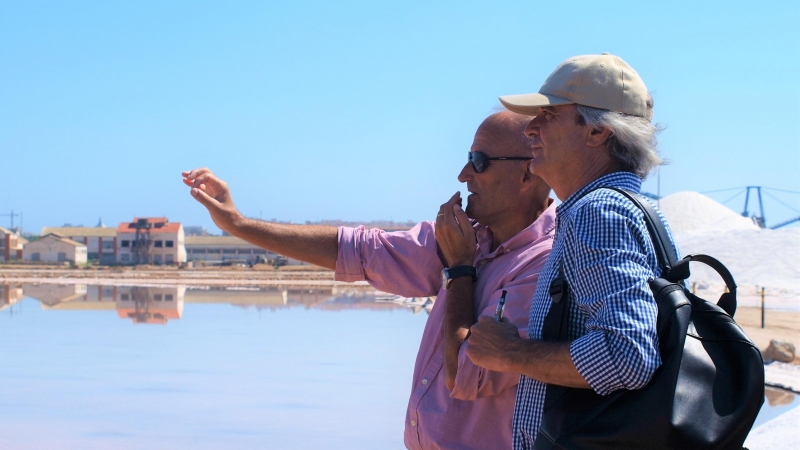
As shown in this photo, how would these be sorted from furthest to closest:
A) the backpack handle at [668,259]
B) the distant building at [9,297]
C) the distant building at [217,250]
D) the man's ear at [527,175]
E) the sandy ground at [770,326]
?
the distant building at [217,250]
the distant building at [9,297]
the sandy ground at [770,326]
the man's ear at [527,175]
the backpack handle at [668,259]

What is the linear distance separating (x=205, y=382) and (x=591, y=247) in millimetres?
8482

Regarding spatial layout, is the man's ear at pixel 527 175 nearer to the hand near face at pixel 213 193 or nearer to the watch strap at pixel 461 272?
the watch strap at pixel 461 272

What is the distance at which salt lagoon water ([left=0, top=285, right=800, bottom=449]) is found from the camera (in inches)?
275

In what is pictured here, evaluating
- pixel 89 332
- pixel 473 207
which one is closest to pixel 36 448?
pixel 473 207

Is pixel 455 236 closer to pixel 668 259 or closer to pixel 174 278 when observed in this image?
pixel 668 259

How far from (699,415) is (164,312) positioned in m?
21.0

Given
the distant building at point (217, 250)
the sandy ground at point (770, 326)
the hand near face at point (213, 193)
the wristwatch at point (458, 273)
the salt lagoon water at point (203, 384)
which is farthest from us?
the distant building at point (217, 250)

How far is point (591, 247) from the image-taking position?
5.50ft

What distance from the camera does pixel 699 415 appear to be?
59.2 inches

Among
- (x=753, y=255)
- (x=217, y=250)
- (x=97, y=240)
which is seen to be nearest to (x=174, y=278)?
(x=753, y=255)

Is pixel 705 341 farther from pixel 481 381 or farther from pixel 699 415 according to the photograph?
pixel 481 381

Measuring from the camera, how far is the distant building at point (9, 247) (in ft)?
256

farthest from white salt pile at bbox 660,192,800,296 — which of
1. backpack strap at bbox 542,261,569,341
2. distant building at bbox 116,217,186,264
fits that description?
distant building at bbox 116,217,186,264

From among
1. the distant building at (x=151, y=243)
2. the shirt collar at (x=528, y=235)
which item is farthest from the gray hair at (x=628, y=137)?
the distant building at (x=151, y=243)
